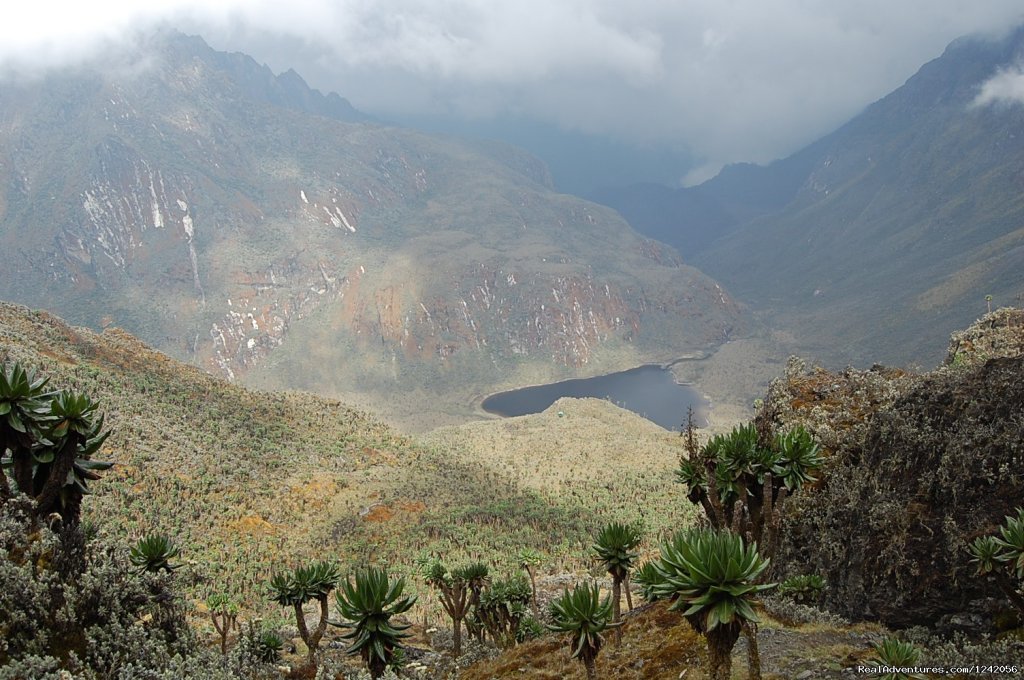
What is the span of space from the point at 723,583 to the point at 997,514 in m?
11.2

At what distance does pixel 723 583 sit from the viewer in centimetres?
1014

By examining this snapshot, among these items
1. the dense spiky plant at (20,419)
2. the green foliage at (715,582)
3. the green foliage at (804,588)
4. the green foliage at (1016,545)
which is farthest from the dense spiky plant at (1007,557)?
the dense spiky plant at (20,419)

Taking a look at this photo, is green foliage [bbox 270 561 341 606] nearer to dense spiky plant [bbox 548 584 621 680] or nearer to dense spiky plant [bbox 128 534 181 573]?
dense spiky plant [bbox 128 534 181 573]

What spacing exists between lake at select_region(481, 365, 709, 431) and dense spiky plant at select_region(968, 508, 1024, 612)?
13370 cm

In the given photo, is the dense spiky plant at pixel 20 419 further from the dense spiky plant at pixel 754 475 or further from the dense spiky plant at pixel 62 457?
the dense spiky plant at pixel 754 475

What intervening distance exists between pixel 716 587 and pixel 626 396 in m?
169

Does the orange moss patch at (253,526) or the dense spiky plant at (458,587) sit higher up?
the orange moss patch at (253,526)

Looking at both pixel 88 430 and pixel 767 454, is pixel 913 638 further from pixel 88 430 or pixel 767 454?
pixel 88 430

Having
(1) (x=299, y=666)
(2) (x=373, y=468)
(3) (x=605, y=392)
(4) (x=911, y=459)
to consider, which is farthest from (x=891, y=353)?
(1) (x=299, y=666)

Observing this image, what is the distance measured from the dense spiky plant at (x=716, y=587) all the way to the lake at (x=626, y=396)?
138055 millimetres

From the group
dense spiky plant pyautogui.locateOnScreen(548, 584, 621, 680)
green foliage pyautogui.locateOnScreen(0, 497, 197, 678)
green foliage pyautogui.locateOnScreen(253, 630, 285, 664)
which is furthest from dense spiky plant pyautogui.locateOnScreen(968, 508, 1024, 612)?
green foliage pyautogui.locateOnScreen(253, 630, 285, 664)

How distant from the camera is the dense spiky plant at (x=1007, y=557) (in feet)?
40.1

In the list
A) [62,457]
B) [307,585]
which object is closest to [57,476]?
[62,457]

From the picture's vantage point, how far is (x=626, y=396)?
176 metres
